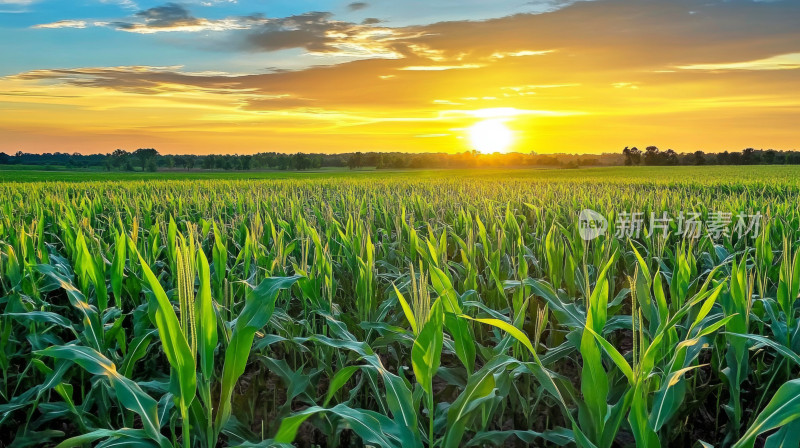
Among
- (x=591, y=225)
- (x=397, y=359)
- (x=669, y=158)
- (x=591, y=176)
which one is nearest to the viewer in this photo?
(x=397, y=359)

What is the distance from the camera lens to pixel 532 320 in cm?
435

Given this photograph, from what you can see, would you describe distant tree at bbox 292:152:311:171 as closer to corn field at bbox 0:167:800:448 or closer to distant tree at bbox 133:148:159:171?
distant tree at bbox 133:148:159:171

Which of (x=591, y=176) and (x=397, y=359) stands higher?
(x=591, y=176)

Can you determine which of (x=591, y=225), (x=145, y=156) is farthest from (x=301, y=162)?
(x=591, y=225)

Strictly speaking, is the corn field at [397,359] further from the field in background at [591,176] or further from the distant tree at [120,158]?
the distant tree at [120,158]

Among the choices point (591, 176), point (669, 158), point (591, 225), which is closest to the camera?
point (591, 225)

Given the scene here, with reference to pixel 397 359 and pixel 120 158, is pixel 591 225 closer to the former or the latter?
pixel 397 359

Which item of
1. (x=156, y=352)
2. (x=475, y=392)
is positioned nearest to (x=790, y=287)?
(x=475, y=392)

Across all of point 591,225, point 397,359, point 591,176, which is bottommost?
point 397,359

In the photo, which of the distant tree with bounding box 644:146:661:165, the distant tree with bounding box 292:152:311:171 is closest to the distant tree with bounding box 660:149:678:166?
the distant tree with bounding box 644:146:661:165

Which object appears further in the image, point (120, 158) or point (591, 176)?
point (120, 158)

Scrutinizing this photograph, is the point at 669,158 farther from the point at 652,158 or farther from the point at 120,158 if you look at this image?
the point at 120,158

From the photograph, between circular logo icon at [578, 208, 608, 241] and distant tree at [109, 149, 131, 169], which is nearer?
circular logo icon at [578, 208, 608, 241]

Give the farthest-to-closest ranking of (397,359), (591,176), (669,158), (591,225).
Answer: (669,158) < (591,176) < (591,225) < (397,359)
